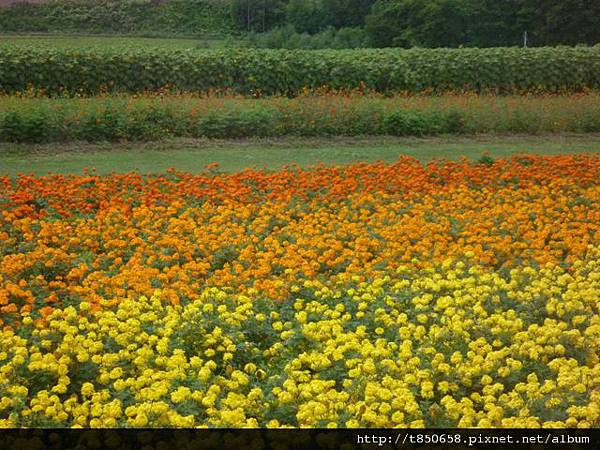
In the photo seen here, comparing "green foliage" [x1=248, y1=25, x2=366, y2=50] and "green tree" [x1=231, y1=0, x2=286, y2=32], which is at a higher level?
"green tree" [x1=231, y1=0, x2=286, y2=32]

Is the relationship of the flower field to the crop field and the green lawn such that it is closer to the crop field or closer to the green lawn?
the crop field

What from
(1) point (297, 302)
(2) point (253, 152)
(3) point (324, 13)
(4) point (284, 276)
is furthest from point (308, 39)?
(1) point (297, 302)

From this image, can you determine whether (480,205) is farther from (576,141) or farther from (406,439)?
(576,141)

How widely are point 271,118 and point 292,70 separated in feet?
14.5

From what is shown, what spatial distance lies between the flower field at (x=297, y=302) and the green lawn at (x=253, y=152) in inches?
89.8

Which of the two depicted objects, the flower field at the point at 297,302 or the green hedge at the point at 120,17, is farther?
the green hedge at the point at 120,17

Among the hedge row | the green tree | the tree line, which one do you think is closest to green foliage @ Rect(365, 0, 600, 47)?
the tree line

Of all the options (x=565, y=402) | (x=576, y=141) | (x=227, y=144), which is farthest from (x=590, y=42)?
(x=565, y=402)

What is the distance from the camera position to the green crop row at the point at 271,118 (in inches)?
491

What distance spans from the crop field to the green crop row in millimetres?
45

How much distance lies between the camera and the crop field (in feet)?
14.2

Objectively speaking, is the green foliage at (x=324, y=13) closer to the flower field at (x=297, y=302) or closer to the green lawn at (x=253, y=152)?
the green lawn at (x=253, y=152)

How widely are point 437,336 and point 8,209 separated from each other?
455 cm

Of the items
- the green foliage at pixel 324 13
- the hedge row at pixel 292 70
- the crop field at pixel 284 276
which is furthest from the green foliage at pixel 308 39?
the crop field at pixel 284 276
